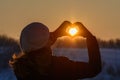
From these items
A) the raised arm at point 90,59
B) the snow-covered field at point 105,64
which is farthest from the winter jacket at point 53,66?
the snow-covered field at point 105,64

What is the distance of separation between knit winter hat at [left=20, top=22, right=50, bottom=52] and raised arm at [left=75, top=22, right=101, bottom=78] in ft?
0.78

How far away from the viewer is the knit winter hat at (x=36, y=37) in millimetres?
5164

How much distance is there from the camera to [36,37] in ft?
17.0

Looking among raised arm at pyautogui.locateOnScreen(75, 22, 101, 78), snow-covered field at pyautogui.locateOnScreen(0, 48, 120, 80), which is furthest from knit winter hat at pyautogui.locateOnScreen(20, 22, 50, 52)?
snow-covered field at pyautogui.locateOnScreen(0, 48, 120, 80)

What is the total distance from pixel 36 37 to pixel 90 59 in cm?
41

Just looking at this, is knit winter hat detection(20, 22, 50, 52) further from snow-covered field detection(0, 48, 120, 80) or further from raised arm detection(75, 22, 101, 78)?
snow-covered field detection(0, 48, 120, 80)

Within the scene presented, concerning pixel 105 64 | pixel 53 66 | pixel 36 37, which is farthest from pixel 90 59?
pixel 105 64

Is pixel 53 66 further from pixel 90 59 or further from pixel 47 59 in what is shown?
pixel 90 59

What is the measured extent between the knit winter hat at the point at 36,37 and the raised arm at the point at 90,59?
0.24 metres

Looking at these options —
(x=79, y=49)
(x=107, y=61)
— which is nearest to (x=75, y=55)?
(x=107, y=61)

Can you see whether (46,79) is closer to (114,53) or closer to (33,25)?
(33,25)

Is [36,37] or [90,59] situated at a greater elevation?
[36,37]

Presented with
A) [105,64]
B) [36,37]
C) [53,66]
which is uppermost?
[36,37]

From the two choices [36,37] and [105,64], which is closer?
[36,37]
